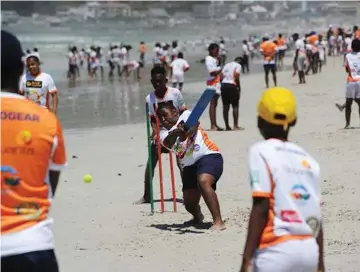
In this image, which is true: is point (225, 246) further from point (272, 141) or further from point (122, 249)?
point (272, 141)

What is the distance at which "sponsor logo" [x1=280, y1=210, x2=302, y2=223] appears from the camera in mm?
3758

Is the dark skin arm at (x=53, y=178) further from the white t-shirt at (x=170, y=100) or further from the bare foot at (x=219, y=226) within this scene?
the white t-shirt at (x=170, y=100)

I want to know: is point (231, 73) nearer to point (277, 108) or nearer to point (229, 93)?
point (229, 93)

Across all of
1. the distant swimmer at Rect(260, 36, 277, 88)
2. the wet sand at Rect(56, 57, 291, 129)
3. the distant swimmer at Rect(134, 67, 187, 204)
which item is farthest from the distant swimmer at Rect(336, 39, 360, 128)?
the distant swimmer at Rect(260, 36, 277, 88)

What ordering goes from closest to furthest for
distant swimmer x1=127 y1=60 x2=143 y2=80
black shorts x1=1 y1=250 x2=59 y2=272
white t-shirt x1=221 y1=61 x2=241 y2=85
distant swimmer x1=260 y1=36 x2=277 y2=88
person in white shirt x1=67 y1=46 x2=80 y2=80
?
black shorts x1=1 y1=250 x2=59 y2=272, white t-shirt x1=221 y1=61 x2=241 y2=85, distant swimmer x1=260 y1=36 x2=277 y2=88, distant swimmer x1=127 y1=60 x2=143 y2=80, person in white shirt x1=67 y1=46 x2=80 y2=80

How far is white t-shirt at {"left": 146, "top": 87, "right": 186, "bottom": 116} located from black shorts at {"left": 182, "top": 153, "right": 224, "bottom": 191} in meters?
0.93

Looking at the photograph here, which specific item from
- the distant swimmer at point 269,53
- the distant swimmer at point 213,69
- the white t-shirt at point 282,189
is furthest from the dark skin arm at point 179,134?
the distant swimmer at point 269,53

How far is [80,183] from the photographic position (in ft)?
34.5

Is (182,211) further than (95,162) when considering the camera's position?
No

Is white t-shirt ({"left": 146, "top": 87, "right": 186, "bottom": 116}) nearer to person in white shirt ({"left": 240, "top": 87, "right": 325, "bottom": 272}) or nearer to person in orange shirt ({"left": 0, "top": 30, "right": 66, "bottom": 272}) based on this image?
person in white shirt ({"left": 240, "top": 87, "right": 325, "bottom": 272})

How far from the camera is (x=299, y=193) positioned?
12.4 ft

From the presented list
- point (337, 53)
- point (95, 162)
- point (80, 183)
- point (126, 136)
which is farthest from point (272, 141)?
point (337, 53)

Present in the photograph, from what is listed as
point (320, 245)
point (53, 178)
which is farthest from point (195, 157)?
point (53, 178)

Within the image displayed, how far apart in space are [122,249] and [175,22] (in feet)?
373
